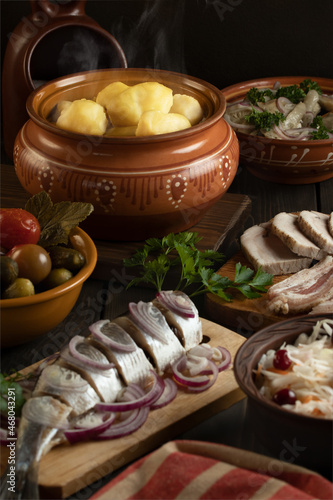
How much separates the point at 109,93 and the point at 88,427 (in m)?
1.28

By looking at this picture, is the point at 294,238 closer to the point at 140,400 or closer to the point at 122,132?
the point at 122,132

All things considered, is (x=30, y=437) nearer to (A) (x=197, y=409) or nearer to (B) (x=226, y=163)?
(A) (x=197, y=409)

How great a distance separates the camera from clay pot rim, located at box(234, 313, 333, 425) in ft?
4.55

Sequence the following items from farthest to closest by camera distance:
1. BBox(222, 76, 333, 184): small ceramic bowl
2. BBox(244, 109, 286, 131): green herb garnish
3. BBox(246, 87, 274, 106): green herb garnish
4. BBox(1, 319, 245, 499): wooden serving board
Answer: BBox(246, 87, 274, 106): green herb garnish < BBox(244, 109, 286, 131): green herb garnish < BBox(222, 76, 333, 184): small ceramic bowl < BBox(1, 319, 245, 499): wooden serving board

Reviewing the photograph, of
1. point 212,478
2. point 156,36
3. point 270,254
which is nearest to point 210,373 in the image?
point 212,478

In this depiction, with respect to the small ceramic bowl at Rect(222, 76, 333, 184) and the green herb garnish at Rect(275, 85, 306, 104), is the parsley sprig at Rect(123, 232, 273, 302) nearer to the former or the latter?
the small ceramic bowl at Rect(222, 76, 333, 184)

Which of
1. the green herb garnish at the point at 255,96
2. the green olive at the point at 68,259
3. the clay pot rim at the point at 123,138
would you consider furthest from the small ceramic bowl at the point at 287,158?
the green olive at the point at 68,259

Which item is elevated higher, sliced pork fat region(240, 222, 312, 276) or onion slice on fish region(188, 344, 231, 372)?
onion slice on fish region(188, 344, 231, 372)

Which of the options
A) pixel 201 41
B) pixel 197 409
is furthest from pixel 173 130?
pixel 201 41

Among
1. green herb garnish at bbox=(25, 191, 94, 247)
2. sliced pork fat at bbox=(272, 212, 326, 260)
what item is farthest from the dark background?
green herb garnish at bbox=(25, 191, 94, 247)

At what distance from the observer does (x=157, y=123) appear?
2.23 metres

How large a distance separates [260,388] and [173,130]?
3.30ft

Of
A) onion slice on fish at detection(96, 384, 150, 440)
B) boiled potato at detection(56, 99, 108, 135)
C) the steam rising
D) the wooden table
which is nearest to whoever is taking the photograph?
onion slice on fish at detection(96, 384, 150, 440)

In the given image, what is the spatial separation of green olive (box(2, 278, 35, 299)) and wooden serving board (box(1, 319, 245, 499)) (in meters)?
0.20
